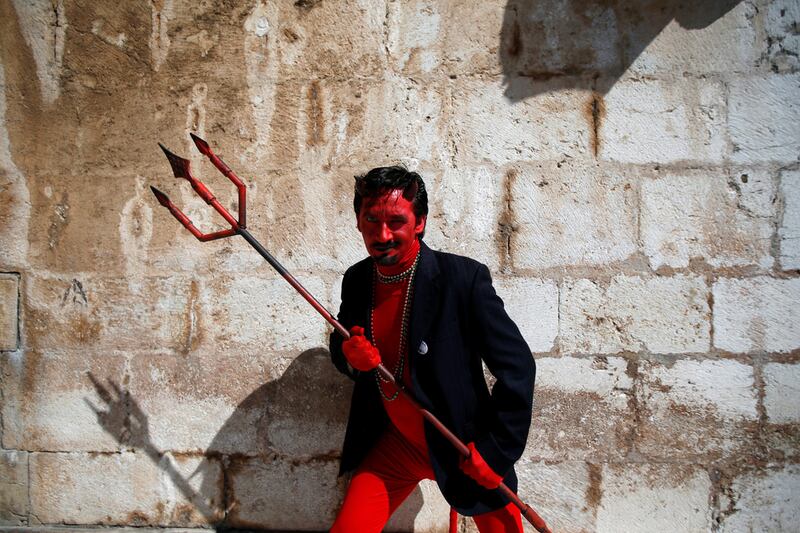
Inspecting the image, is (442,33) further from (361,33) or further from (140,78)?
(140,78)

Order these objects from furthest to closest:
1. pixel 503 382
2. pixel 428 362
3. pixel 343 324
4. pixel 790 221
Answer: pixel 790 221 → pixel 343 324 → pixel 428 362 → pixel 503 382

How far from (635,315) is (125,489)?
2.70 meters

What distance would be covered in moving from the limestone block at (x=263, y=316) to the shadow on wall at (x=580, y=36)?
57.6 inches

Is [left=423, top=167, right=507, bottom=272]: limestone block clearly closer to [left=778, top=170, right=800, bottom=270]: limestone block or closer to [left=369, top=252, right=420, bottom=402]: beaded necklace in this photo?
[left=369, top=252, right=420, bottom=402]: beaded necklace

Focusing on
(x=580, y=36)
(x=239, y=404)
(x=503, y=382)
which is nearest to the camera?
(x=503, y=382)

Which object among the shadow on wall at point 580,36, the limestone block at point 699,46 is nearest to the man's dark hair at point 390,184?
the shadow on wall at point 580,36

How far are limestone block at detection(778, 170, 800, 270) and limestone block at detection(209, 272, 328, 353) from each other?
87.0 inches

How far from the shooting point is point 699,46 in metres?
2.75

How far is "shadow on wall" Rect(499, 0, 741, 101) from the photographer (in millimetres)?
2777

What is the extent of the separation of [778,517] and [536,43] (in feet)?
8.31

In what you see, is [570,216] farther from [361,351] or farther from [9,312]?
[9,312]

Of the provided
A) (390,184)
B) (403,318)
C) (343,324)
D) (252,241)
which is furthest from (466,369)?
(252,241)

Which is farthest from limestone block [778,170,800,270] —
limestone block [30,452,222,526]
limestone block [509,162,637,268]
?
limestone block [30,452,222,526]

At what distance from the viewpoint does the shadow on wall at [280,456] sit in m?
2.89
